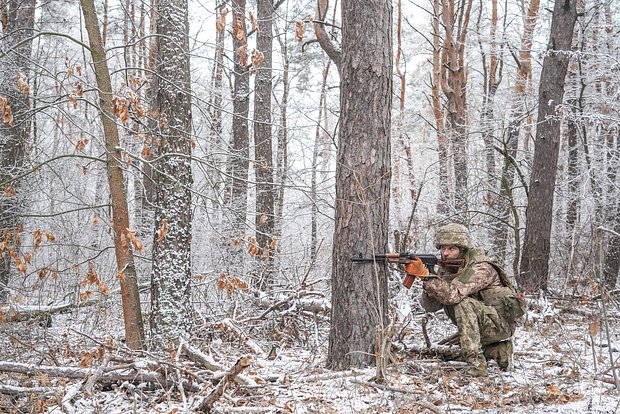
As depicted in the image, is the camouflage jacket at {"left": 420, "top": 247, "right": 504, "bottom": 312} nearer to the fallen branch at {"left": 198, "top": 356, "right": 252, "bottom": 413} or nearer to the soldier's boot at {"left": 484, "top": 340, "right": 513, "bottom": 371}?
the soldier's boot at {"left": 484, "top": 340, "right": 513, "bottom": 371}

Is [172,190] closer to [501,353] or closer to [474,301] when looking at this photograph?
[474,301]

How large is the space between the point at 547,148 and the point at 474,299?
625 cm

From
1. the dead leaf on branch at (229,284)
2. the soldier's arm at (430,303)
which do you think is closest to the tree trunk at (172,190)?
the dead leaf on branch at (229,284)

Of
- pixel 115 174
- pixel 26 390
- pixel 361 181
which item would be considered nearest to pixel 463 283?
pixel 361 181

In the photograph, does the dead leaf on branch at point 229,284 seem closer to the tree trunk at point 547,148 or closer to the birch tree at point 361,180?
the birch tree at point 361,180

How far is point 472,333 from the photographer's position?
15.2 ft

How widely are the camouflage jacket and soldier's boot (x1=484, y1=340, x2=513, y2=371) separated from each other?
43 centimetres

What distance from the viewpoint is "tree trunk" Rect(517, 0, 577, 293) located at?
9.84m

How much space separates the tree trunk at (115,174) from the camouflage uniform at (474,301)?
10.4 ft

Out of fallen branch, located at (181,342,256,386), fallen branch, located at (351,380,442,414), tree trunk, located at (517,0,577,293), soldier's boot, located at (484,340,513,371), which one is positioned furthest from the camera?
tree trunk, located at (517,0,577,293)

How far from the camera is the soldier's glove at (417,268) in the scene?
4.57 metres

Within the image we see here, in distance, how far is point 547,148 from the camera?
10102 millimetres

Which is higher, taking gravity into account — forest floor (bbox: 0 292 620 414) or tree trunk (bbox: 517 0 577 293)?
tree trunk (bbox: 517 0 577 293)

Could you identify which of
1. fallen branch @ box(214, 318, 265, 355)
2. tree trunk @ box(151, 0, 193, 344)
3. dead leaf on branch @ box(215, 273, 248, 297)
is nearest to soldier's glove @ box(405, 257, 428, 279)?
fallen branch @ box(214, 318, 265, 355)
